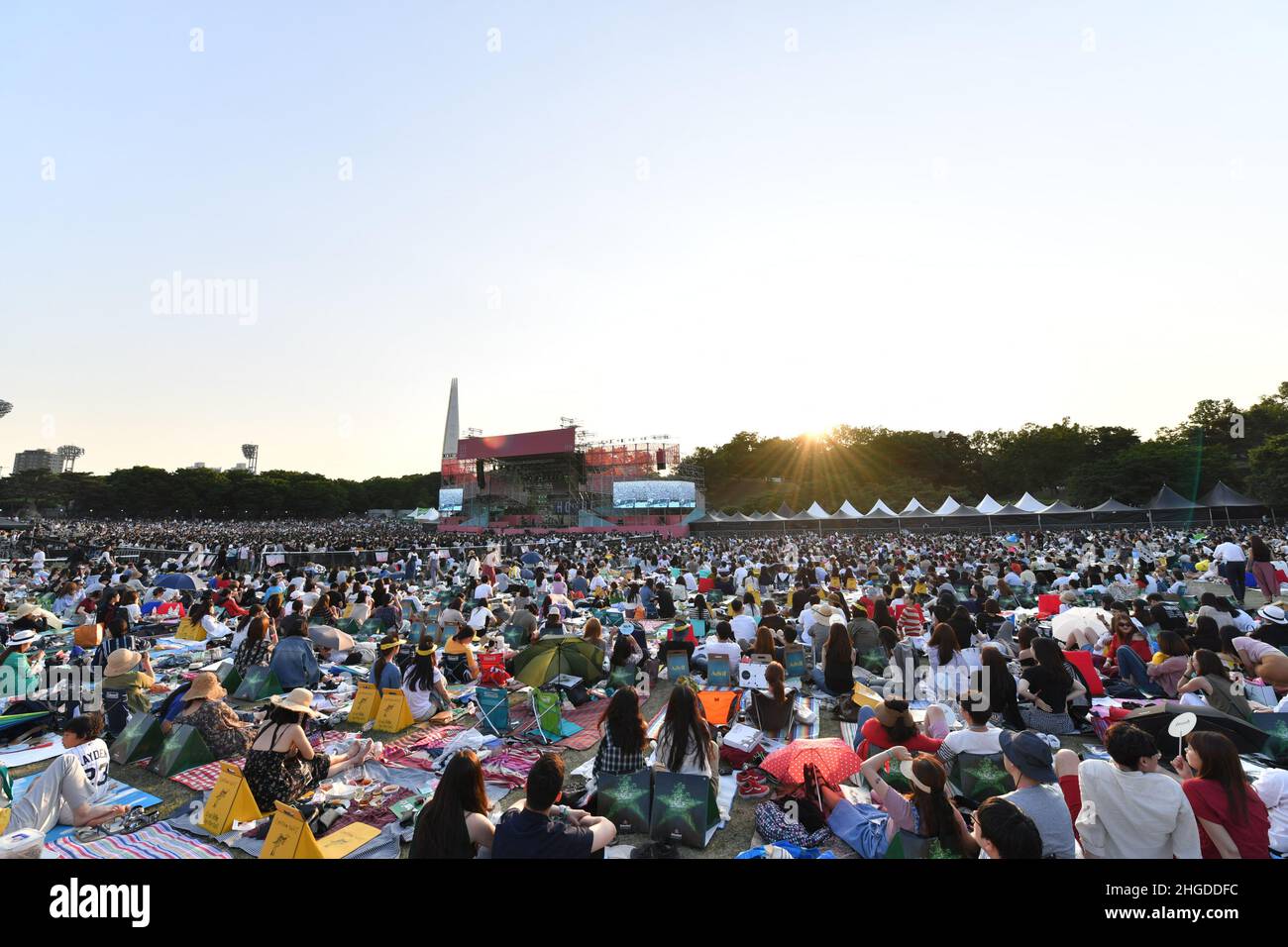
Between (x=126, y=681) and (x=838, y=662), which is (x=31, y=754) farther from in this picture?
(x=838, y=662)

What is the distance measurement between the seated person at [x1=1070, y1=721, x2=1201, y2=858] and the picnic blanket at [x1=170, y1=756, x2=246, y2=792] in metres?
6.07

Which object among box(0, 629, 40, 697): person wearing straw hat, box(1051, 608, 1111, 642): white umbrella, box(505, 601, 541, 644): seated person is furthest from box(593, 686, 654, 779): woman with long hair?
box(0, 629, 40, 697): person wearing straw hat

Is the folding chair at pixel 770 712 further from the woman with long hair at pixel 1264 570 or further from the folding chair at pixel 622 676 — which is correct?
the woman with long hair at pixel 1264 570

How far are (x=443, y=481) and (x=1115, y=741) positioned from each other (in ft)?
205

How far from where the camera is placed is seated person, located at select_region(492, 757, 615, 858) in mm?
A: 2799

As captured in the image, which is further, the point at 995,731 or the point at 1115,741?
the point at 995,731

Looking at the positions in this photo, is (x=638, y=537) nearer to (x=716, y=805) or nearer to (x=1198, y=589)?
(x=1198, y=589)

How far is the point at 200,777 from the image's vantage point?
514 centimetres

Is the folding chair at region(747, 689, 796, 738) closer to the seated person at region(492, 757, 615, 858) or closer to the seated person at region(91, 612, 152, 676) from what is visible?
the seated person at region(492, 757, 615, 858)

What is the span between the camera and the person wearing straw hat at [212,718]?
17.5ft

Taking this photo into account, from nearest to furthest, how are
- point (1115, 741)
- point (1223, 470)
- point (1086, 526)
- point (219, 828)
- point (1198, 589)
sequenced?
point (1115, 741)
point (219, 828)
point (1198, 589)
point (1086, 526)
point (1223, 470)

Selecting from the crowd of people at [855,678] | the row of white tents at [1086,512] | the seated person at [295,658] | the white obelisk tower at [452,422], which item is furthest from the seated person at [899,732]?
the white obelisk tower at [452,422]
